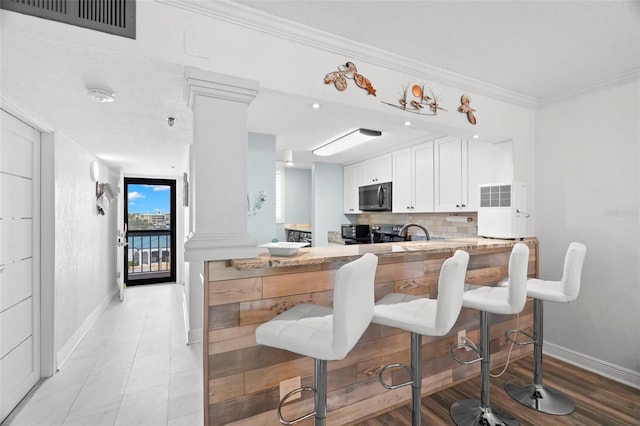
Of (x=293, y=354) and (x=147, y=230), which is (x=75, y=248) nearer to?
(x=293, y=354)

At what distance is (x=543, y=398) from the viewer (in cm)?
211

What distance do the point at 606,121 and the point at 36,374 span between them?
4998mm

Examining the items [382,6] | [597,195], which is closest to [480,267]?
[597,195]

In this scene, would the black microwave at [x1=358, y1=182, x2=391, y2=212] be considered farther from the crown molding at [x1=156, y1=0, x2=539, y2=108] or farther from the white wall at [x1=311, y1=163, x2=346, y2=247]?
the crown molding at [x1=156, y1=0, x2=539, y2=108]

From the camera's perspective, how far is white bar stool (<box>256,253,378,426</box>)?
1.18m

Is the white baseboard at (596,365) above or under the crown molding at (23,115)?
under

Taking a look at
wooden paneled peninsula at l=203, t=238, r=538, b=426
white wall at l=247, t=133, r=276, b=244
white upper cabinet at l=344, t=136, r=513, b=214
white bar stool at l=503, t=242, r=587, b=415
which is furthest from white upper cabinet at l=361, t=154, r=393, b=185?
white bar stool at l=503, t=242, r=587, b=415

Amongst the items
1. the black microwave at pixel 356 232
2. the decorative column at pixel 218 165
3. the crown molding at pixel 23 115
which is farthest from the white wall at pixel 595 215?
the crown molding at pixel 23 115

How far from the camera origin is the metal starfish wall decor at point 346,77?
187cm

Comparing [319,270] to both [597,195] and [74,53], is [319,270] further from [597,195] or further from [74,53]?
[597,195]

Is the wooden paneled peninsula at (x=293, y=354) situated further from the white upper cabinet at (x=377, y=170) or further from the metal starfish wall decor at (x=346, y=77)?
the white upper cabinet at (x=377, y=170)

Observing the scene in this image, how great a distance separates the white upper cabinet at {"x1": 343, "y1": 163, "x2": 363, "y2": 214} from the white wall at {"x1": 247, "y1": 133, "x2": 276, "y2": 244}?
6.59 ft

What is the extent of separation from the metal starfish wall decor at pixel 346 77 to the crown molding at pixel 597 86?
1928 mm

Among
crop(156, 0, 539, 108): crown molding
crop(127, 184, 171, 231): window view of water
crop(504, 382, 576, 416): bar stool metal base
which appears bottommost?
crop(504, 382, 576, 416): bar stool metal base
